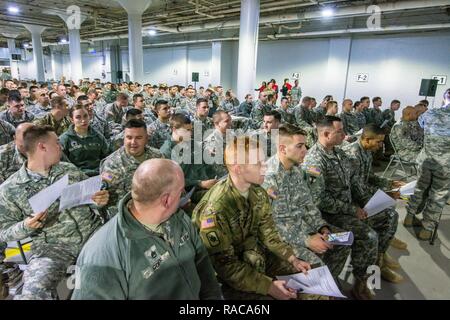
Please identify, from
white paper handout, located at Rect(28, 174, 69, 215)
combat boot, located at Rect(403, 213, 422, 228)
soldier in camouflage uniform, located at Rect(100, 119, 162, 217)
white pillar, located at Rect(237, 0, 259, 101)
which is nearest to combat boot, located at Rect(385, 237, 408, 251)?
combat boot, located at Rect(403, 213, 422, 228)

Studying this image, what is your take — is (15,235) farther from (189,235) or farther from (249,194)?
(249,194)

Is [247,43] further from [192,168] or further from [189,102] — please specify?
[192,168]

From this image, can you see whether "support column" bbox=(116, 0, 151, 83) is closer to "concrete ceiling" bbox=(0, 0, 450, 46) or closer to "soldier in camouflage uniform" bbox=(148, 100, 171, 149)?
"concrete ceiling" bbox=(0, 0, 450, 46)

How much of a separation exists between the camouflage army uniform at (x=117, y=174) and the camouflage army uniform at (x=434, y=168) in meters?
3.17

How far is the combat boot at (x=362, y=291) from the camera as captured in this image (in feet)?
6.94

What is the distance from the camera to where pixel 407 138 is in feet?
15.1

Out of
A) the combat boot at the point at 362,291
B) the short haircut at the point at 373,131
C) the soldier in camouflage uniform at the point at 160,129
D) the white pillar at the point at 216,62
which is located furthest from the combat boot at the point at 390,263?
the white pillar at the point at 216,62

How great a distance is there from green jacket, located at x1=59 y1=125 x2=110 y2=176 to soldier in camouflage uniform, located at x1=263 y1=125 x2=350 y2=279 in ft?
6.24

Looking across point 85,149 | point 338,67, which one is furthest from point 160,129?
point 338,67

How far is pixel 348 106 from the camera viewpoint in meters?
5.89
